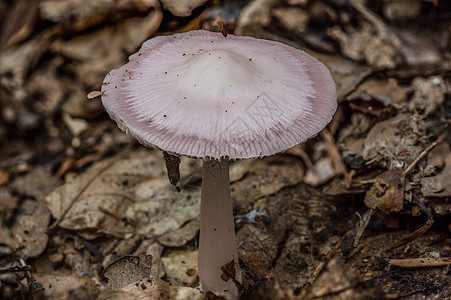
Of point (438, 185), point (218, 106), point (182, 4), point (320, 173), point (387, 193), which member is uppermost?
point (218, 106)

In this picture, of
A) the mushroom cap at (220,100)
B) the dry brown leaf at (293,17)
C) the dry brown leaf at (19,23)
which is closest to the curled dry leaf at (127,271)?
the mushroom cap at (220,100)

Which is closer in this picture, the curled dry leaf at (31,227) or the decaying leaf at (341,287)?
the decaying leaf at (341,287)

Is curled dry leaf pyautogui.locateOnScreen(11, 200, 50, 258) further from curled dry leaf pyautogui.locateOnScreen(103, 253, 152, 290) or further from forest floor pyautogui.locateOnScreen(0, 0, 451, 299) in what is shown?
curled dry leaf pyautogui.locateOnScreen(103, 253, 152, 290)

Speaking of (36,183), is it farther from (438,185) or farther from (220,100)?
(438,185)

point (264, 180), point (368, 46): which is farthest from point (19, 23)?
point (368, 46)

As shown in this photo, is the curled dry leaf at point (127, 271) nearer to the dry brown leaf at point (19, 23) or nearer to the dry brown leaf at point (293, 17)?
the dry brown leaf at point (293, 17)

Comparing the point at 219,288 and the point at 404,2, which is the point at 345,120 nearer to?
the point at 219,288

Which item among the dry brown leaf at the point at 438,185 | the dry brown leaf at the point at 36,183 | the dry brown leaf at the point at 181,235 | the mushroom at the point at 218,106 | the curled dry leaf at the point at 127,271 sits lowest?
the dry brown leaf at the point at 36,183
